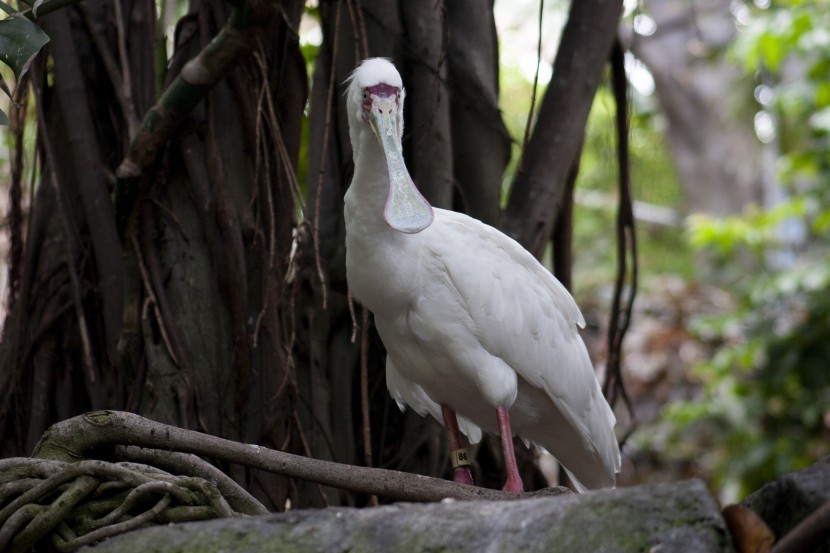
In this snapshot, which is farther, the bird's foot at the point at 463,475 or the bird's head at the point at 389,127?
the bird's foot at the point at 463,475

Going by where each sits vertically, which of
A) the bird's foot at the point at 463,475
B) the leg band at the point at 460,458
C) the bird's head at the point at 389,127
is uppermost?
the bird's head at the point at 389,127

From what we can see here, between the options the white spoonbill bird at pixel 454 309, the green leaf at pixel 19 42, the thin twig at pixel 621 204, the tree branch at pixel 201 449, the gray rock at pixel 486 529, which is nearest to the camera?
the gray rock at pixel 486 529

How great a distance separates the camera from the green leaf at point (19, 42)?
106 inches

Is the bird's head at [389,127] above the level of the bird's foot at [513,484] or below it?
above

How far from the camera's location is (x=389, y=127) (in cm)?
347

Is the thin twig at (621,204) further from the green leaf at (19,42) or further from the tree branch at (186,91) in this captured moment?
the green leaf at (19,42)

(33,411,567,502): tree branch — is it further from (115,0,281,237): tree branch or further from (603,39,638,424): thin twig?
(603,39,638,424): thin twig

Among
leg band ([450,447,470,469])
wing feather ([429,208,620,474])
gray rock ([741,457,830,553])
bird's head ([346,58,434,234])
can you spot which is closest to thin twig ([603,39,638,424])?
wing feather ([429,208,620,474])

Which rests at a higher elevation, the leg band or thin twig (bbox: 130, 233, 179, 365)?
thin twig (bbox: 130, 233, 179, 365)

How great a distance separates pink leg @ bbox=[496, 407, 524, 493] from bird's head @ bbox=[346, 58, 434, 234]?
743 mm

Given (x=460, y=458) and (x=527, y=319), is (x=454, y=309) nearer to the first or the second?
(x=527, y=319)

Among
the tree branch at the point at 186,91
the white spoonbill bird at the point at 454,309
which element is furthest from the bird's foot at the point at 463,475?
the tree branch at the point at 186,91

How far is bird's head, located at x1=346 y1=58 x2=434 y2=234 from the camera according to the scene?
333cm

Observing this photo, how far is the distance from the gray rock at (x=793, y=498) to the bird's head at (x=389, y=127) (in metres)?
1.38
